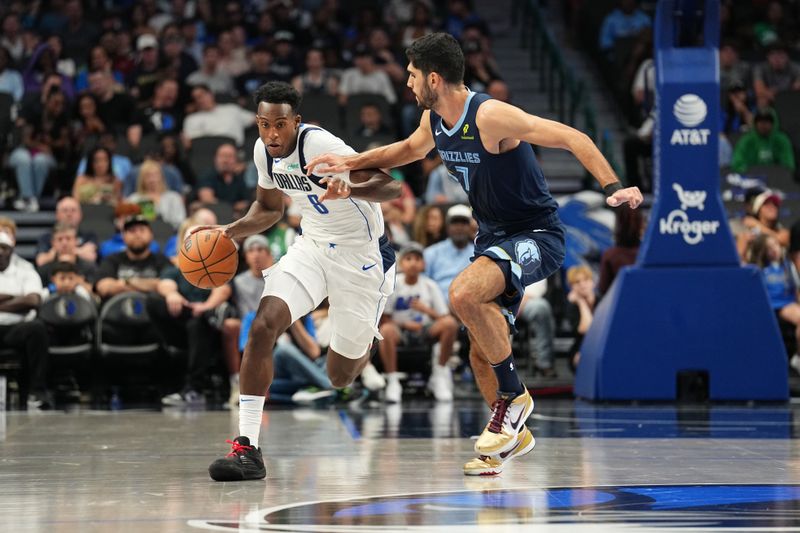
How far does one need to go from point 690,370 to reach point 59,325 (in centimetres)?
525

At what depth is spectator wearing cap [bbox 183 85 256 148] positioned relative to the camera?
14.5 metres

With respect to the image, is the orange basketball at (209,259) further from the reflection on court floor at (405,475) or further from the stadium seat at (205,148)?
the stadium seat at (205,148)

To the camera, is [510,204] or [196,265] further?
[196,265]

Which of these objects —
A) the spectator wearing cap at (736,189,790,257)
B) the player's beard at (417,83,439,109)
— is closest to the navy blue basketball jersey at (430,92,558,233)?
the player's beard at (417,83,439,109)

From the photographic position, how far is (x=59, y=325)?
10930mm

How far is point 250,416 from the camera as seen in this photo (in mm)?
5938

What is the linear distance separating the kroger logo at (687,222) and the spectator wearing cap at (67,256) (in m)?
5.07

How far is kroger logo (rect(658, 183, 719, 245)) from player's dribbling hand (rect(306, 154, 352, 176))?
437 cm

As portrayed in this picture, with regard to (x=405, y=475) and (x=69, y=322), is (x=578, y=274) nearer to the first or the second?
(x=69, y=322)

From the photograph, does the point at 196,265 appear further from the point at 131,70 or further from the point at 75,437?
the point at 131,70

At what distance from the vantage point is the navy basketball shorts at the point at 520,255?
19.2 feet

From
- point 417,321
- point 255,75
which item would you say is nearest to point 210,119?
point 255,75

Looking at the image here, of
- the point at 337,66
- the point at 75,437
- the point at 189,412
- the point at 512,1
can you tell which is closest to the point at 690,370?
the point at 189,412

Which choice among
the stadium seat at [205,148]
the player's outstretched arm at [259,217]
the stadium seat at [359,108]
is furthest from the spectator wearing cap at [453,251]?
the player's outstretched arm at [259,217]
